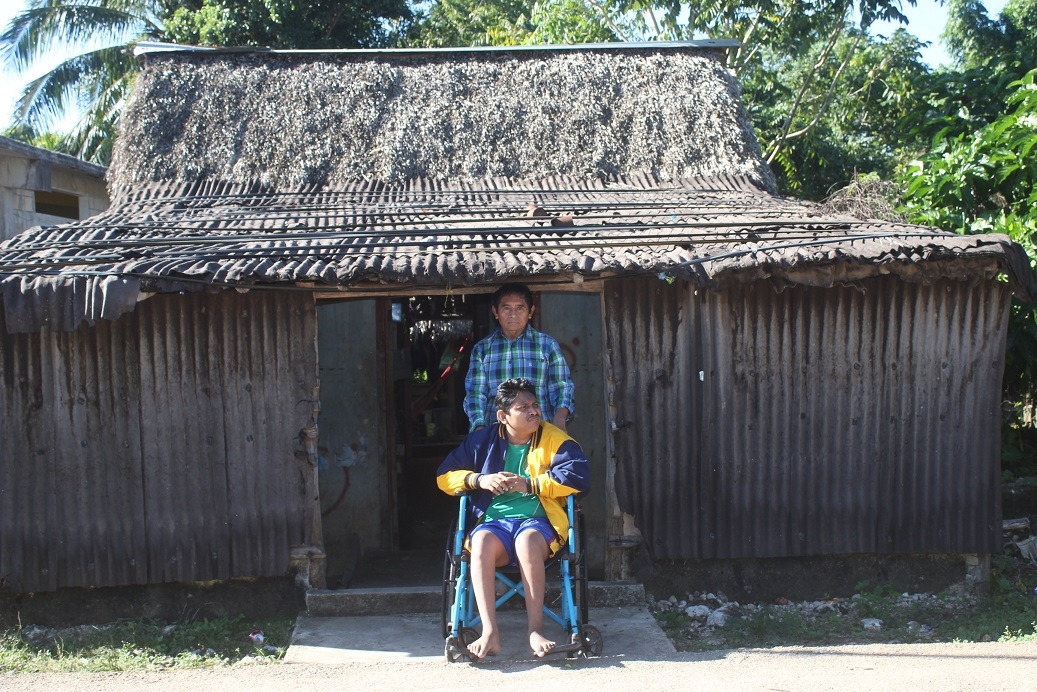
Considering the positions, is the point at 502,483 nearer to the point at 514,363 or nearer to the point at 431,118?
the point at 514,363

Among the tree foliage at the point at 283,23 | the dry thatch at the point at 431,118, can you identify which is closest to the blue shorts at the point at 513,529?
the dry thatch at the point at 431,118

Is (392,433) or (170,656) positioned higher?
(392,433)

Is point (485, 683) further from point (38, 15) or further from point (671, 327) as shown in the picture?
point (38, 15)

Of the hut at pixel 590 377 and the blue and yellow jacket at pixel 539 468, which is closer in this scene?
the blue and yellow jacket at pixel 539 468

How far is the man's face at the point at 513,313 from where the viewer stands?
18.2ft

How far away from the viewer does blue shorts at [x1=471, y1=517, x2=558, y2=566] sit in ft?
16.0

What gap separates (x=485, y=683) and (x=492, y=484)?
99 centimetres

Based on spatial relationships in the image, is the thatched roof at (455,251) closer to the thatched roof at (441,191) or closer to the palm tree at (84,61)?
the thatched roof at (441,191)

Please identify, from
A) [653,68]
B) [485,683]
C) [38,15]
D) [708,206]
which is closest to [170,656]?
[485,683]

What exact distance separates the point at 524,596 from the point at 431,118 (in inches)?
210

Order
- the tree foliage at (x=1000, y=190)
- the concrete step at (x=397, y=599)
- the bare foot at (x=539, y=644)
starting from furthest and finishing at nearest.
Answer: the tree foliage at (x=1000, y=190) < the concrete step at (x=397, y=599) < the bare foot at (x=539, y=644)

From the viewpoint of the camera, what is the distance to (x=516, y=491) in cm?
500

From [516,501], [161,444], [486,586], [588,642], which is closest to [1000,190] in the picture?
[516,501]

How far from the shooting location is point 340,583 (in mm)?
6320
